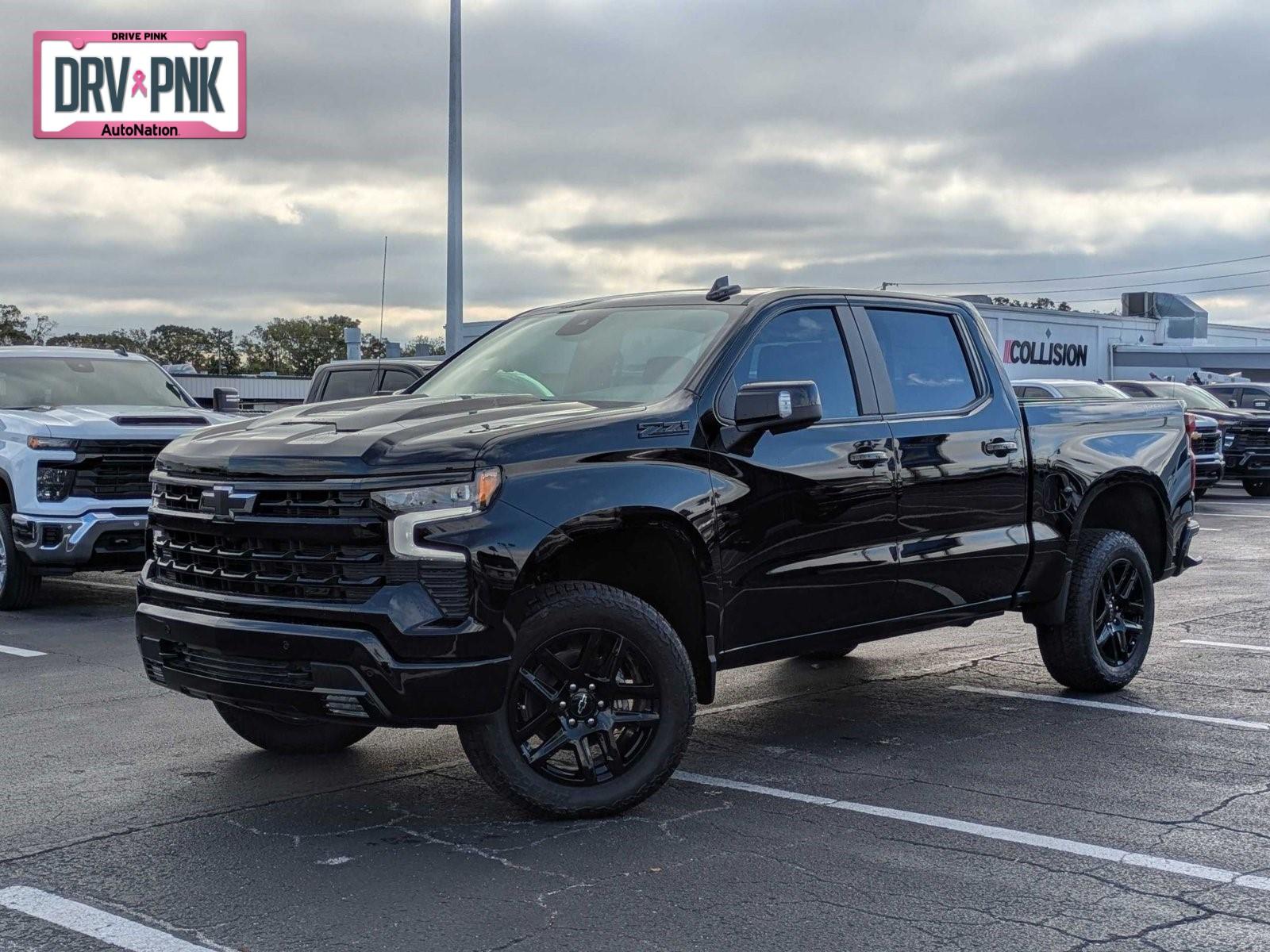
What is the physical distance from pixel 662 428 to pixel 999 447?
2.22 metres

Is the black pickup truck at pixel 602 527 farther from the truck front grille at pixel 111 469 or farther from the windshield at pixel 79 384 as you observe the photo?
the windshield at pixel 79 384

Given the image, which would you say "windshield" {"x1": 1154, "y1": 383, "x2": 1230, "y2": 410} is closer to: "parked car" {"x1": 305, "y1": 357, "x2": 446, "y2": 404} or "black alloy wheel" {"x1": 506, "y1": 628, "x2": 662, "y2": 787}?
"parked car" {"x1": 305, "y1": 357, "x2": 446, "y2": 404}

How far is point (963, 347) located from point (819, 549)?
5.62 feet

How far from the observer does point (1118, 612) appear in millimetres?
7973

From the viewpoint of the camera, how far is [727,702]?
25.1 ft

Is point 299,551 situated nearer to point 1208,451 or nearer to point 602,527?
point 602,527

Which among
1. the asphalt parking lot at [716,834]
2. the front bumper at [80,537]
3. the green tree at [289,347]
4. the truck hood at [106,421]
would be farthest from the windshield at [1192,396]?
the green tree at [289,347]

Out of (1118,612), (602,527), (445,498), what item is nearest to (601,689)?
(602,527)

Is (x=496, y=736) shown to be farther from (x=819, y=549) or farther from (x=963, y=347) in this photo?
(x=963, y=347)

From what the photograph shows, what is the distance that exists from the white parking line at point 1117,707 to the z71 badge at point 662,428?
123 inches

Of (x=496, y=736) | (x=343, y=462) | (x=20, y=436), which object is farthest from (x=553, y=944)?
(x=20, y=436)

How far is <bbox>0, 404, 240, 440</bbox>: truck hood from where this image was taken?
11.1m

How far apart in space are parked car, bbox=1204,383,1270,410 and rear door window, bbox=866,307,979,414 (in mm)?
22087

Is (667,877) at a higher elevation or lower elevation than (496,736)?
lower
